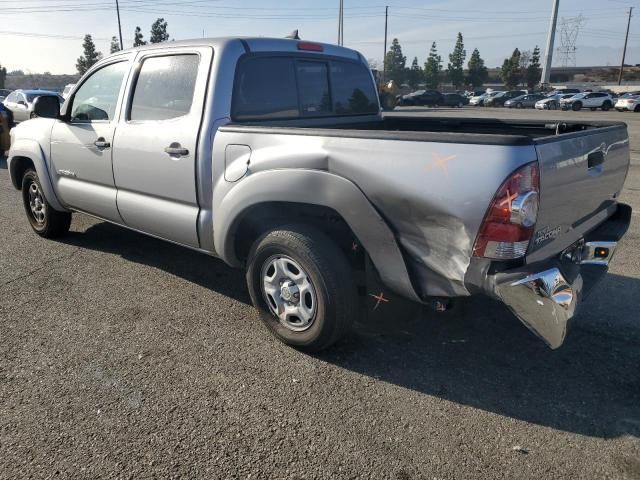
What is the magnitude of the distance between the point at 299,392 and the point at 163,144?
203cm

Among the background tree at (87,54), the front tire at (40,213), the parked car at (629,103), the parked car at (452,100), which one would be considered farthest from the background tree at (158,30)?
the front tire at (40,213)

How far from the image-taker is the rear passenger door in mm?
3592

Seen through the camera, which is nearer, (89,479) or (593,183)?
(89,479)

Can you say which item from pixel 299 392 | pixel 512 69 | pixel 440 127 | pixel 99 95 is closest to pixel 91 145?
pixel 99 95

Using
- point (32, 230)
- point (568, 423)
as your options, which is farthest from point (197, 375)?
point (32, 230)

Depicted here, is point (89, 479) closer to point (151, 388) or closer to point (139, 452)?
point (139, 452)

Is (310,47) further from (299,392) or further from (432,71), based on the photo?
(432,71)

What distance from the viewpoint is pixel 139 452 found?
2.41 meters

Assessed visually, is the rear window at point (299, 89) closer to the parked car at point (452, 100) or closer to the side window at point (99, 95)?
the side window at point (99, 95)

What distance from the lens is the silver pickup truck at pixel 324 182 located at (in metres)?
2.40

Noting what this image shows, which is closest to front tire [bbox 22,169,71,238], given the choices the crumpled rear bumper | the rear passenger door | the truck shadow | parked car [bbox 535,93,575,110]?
the rear passenger door

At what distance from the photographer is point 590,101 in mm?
40531

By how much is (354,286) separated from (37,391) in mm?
1884

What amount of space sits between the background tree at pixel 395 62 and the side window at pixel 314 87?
98.2 m
